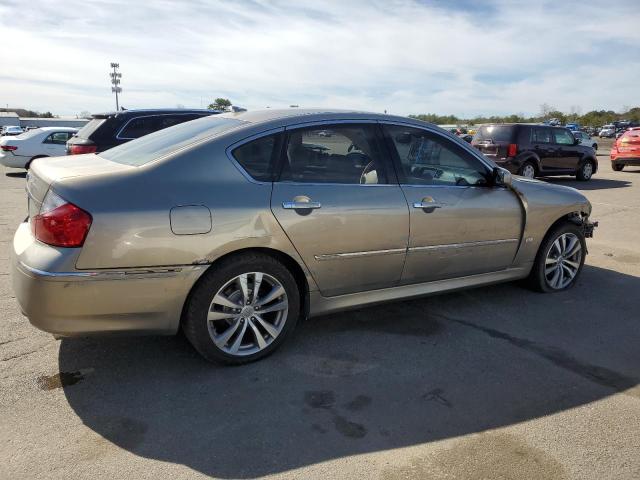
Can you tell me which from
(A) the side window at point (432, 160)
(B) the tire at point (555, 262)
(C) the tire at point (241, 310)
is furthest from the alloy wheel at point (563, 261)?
(C) the tire at point (241, 310)

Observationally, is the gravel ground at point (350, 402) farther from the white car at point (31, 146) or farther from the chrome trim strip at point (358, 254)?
the white car at point (31, 146)

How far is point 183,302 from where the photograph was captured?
315 centimetres

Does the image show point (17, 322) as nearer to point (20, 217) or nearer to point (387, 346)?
point (387, 346)

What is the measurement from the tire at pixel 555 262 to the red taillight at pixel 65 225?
153 inches

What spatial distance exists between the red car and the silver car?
15.2 meters

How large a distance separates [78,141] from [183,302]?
7.08 metres

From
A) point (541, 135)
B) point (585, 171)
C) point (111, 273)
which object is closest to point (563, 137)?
point (541, 135)

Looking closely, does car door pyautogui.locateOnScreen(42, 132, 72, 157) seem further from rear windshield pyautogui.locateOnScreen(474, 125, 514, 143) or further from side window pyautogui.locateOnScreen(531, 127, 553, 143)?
side window pyautogui.locateOnScreen(531, 127, 553, 143)

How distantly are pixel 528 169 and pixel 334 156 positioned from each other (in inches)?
458

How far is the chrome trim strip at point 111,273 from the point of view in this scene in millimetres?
2826

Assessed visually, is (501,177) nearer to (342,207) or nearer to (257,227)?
(342,207)

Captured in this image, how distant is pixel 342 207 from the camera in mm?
3559

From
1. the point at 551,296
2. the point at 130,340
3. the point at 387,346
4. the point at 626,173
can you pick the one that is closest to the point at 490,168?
the point at 551,296

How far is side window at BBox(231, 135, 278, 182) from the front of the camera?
336 centimetres
